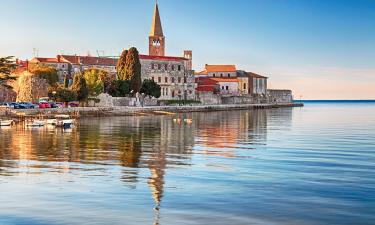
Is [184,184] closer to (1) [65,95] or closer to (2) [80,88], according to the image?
(1) [65,95]

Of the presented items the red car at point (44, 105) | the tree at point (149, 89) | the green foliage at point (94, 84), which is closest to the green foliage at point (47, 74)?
the green foliage at point (94, 84)

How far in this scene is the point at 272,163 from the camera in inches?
1024

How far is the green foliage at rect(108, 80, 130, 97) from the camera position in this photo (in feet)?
295

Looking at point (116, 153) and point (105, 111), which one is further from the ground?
point (105, 111)

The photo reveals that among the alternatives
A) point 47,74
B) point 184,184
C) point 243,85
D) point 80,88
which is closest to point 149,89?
point 47,74

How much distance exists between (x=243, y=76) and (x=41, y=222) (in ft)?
449

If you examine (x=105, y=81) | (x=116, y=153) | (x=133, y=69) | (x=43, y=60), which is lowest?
(x=116, y=153)

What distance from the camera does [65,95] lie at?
256 feet

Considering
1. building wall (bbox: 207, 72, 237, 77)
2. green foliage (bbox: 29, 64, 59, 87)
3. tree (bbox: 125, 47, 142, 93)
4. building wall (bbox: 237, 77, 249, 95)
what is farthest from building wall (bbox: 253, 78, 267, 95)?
green foliage (bbox: 29, 64, 59, 87)

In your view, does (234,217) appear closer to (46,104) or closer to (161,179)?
(161,179)

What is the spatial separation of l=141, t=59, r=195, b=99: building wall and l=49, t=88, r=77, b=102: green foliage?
33839 millimetres

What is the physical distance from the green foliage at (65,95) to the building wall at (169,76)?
33.8 meters

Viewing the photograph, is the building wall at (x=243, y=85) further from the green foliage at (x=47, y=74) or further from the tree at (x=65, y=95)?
the tree at (x=65, y=95)

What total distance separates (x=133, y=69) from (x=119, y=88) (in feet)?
13.7
